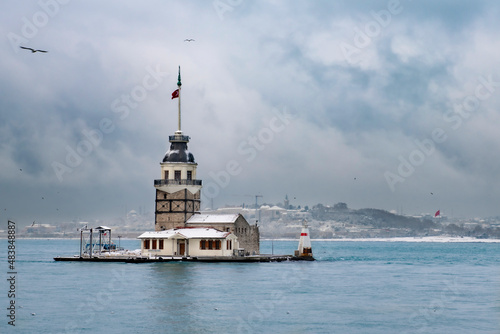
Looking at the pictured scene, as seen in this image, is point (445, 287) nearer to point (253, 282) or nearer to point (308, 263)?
point (253, 282)

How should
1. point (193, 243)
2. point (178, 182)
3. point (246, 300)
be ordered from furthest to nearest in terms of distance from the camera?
1. point (178, 182)
2. point (193, 243)
3. point (246, 300)

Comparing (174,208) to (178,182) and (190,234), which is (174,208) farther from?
(190,234)

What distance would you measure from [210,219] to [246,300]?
119 ft

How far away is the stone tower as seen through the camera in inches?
3627

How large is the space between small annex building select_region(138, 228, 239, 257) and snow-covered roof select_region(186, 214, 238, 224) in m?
1.49

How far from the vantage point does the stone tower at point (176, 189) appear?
302ft

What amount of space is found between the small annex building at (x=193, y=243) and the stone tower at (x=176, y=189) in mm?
2895

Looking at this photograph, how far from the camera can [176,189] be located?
9212cm

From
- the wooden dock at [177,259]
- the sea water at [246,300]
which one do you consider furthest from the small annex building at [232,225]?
the sea water at [246,300]

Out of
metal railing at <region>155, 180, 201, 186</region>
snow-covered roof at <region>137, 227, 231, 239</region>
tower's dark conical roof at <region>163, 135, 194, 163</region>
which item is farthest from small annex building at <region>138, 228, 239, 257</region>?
tower's dark conical roof at <region>163, 135, 194, 163</region>

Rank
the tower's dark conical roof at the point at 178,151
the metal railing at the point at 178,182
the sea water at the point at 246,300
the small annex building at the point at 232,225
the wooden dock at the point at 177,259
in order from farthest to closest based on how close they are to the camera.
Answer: the tower's dark conical roof at the point at 178,151 < the metal railing at the point at 178,182 < the small annex building at the point at 232,225 < the wooden dock at the point at 177,259 < the sea water at the point at 246,300

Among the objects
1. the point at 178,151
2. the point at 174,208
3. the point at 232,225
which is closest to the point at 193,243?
the point at 232,225

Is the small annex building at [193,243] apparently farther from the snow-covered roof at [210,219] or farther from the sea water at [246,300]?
the sea water at [246,300]

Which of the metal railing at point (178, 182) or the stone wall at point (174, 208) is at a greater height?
the metal railing at point (178, 182)
